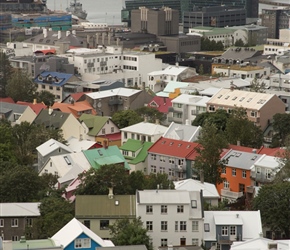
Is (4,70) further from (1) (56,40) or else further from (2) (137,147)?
(2) (137,147)

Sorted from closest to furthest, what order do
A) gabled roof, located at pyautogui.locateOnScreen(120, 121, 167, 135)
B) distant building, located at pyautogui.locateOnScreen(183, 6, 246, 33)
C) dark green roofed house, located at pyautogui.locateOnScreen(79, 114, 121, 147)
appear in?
gabled roof, located at pyautogui.locateOnScreen(120, 121, 167, 135) < dark green roofed house, located at pyautogui.locateOnScreen(79, 114, 121, 147) < distant building, located at pyautogui.locateOnScreen(183, 6, 246, 33)

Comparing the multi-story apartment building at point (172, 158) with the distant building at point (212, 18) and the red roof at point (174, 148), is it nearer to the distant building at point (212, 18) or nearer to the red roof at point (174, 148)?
the red roof at point (174, 148)

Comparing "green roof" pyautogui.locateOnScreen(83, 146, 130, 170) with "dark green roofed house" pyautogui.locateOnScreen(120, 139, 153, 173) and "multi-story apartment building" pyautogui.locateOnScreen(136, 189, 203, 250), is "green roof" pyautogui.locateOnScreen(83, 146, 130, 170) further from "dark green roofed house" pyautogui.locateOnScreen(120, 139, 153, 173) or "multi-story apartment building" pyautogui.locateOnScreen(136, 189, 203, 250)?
"multi-story apartment building" pyautogui.locateOnScreen(136, 189, 203, 250)

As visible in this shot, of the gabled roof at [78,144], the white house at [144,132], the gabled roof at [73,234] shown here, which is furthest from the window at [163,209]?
the white house at [144,132]

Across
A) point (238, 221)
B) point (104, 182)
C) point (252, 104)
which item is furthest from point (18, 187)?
point (252, 104)

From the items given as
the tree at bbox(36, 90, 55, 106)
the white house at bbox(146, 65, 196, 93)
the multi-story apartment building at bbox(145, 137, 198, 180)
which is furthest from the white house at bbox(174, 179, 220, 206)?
the white house at bbox(146, 65, 196, 93)

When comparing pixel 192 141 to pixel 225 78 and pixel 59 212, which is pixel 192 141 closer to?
pixel 59 212
